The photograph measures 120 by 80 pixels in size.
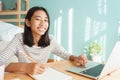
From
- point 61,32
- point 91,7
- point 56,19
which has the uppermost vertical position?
point 91,7

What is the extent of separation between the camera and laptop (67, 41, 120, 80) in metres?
0.97

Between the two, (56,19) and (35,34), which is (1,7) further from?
(35,34)

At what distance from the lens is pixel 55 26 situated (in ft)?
11.3

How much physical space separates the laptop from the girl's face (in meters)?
0.32

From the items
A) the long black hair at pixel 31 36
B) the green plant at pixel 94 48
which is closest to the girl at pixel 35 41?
the long black hair at pixel 31 36

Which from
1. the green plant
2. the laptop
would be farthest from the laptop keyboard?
the green plant

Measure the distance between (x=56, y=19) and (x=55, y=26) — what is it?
0.38ft

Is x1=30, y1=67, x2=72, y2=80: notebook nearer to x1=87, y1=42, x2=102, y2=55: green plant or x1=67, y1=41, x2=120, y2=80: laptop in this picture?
x1=67, y1=41, x2=120, y2=80: laptop

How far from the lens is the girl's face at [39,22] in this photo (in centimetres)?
131

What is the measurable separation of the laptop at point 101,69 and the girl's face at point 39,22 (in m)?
0.32

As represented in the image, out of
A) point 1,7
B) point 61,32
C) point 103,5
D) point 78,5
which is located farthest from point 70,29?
point 1,7

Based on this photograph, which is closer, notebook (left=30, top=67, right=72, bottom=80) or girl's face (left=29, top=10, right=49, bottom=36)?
notebook (left=30, top=67, right=72, bottom=80)

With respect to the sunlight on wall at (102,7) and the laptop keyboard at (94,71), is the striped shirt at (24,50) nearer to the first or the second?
the laptop keyboard at (94,71)

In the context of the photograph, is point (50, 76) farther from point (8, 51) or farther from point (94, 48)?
point (94, 48)
